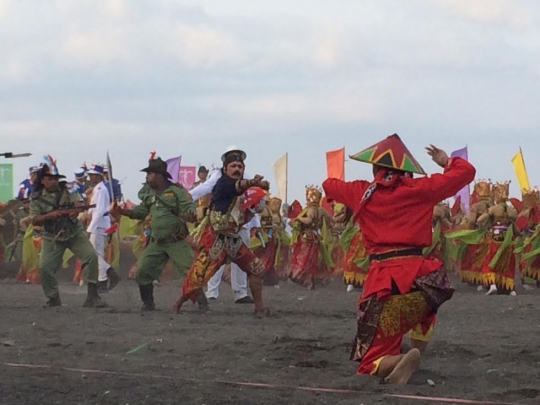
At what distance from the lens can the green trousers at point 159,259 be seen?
40.0 feet

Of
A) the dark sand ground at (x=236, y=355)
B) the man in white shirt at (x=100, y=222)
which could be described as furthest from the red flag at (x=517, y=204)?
the man in white shirt at (x=100, y=222)

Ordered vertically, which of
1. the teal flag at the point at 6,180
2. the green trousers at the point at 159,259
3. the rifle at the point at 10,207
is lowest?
the green trousers at the point at 159,259

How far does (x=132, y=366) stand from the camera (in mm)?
7988

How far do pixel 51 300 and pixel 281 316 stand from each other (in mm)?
2856

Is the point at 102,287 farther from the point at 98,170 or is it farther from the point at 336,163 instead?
the point at 336,163

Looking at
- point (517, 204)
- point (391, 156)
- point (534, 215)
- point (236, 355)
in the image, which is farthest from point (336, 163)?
point (391, 156)

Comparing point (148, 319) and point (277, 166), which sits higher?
point (277, 166)

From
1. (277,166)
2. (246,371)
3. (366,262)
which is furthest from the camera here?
(277,166)

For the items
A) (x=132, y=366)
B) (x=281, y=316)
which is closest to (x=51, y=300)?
(x=281, y=316)

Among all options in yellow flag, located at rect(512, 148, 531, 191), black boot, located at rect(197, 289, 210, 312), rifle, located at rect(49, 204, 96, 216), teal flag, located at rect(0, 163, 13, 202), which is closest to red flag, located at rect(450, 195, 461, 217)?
yellow flag, located at rect(512, 148, 531, 191)

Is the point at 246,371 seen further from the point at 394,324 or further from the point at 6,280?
the point at 6,280

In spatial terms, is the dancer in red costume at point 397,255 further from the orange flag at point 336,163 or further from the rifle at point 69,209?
the orange flag at point 336,163

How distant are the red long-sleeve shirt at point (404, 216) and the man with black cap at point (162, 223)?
5156mm

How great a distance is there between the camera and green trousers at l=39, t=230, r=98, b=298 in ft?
41.7
